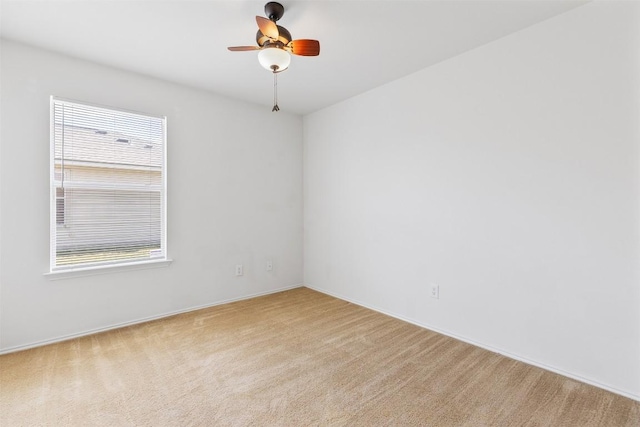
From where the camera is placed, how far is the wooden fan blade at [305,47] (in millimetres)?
1961

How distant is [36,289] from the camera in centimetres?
249

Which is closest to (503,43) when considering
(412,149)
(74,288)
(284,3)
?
(412,149)

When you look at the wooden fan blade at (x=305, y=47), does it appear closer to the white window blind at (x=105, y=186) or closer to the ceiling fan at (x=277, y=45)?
the ceiling fan at (x=277, y=45)

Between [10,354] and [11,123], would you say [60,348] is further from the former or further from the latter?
[11,123]

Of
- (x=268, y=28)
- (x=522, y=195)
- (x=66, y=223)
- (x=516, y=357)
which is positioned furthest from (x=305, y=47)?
(x=516, y=357)

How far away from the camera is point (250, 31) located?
2.26 metres

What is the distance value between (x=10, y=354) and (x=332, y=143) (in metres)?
3.67

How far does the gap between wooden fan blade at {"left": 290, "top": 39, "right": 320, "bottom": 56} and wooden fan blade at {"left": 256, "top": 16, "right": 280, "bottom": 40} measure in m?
0.13

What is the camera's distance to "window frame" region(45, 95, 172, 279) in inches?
101

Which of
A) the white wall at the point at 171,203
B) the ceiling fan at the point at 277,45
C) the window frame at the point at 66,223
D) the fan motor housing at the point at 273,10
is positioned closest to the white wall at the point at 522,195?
the white wall at the point at 171,203

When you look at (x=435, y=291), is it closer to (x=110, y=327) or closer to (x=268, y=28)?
(x=268, y=28)

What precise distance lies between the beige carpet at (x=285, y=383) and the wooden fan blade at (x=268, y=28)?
2.30m

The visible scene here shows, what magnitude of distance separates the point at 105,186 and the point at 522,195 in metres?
3.65

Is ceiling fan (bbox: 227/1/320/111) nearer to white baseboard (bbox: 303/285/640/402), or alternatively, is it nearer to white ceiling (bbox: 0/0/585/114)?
white ceiling (bbox: 0/0/585/114)
